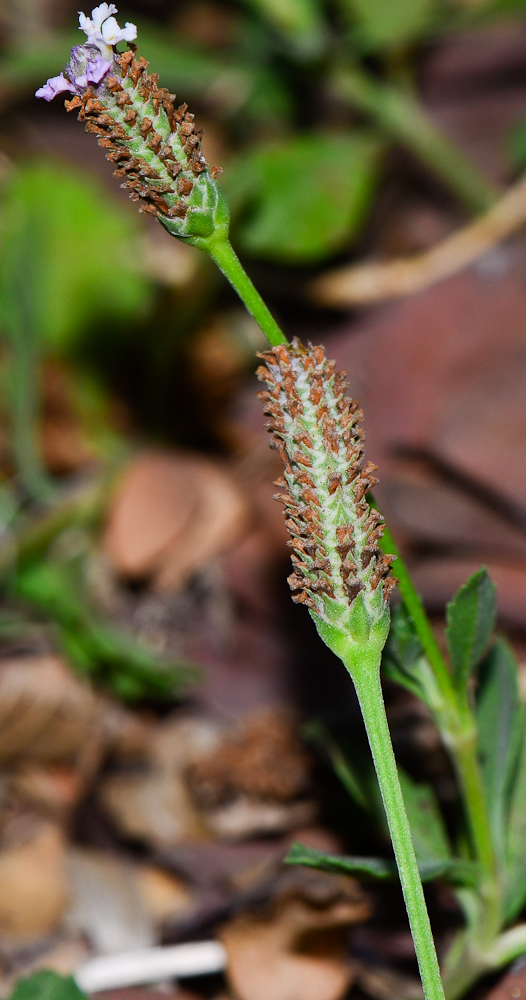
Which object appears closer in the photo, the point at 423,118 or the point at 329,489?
the point at 329,489

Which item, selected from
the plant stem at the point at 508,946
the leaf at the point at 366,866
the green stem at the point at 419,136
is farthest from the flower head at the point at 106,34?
the green stem at the point at 419,136

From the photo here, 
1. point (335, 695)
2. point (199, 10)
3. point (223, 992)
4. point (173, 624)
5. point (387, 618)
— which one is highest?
point (199, 10)

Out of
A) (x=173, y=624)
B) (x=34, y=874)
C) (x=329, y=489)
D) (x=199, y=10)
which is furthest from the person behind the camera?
(x=199, y=10)

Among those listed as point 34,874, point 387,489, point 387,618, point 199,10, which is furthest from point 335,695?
point 199,10

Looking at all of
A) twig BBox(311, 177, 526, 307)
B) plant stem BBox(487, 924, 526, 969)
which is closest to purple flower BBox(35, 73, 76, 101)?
plant stem BBox(487, 924, 526, 969)

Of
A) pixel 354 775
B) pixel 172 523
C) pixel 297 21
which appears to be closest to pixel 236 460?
pixel 172 523

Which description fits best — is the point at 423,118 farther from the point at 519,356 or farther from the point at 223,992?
the point at 223,992

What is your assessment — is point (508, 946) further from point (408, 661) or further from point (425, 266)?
point (425, 266)
